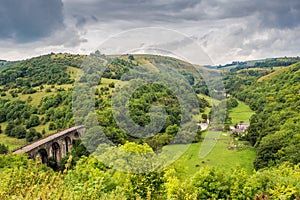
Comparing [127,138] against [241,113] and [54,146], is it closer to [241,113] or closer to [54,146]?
[54,146]

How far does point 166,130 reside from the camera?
3394 cm

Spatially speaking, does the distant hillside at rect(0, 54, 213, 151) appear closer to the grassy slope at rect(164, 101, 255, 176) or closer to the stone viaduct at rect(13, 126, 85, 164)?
the stone viaduct at rect(13, 126, 85, 164)

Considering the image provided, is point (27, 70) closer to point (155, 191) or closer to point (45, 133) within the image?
point (45, 133)

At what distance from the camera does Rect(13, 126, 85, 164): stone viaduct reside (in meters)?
44.2

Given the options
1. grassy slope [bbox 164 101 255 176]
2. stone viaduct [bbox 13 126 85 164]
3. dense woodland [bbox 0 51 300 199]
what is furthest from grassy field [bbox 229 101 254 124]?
stone viaduct [bbox 13 126 85 164]

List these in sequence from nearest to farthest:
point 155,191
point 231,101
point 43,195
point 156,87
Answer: point 43,195 → point 155,191 → point 156,87 → point 231,101

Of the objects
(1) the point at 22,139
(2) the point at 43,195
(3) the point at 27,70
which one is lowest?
(1) the point at 22,139

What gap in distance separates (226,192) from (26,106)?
6391cm

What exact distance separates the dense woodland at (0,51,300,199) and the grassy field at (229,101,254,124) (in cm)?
216

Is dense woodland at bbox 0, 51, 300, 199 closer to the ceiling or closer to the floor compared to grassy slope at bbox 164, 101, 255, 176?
closer to the ceiling

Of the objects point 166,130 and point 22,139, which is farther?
point 22,139

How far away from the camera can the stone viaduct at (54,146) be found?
44216 mm

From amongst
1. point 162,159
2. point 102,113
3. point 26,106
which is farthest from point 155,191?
point 26,106

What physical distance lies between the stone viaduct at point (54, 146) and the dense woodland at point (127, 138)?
2.33 metres
